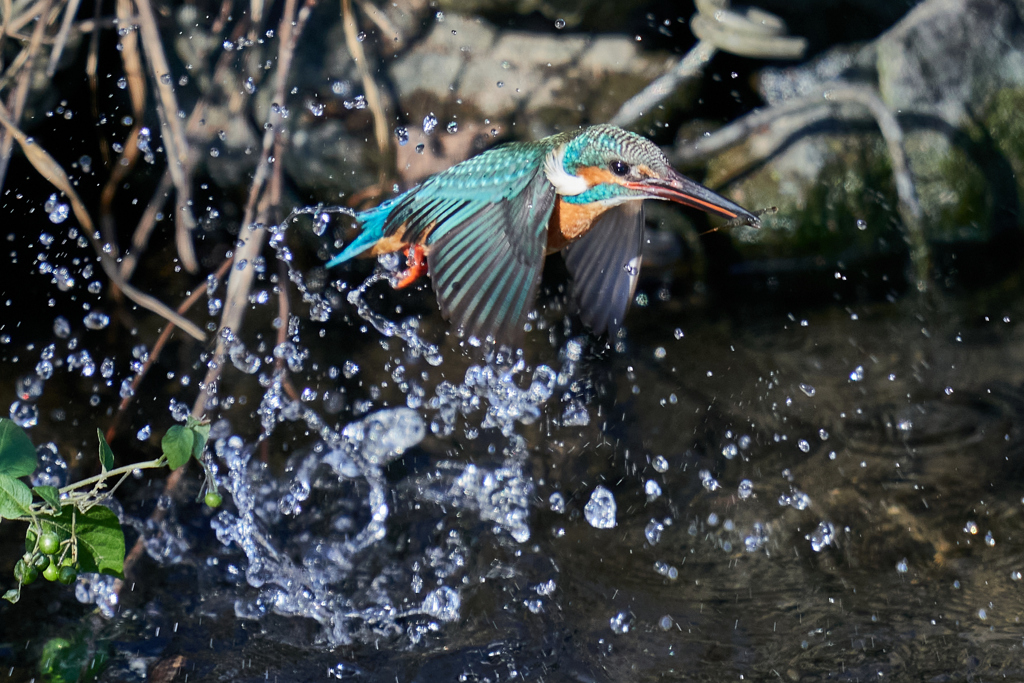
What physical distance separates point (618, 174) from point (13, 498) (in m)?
1.16

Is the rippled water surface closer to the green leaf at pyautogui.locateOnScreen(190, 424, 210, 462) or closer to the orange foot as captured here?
the green leaf at pyautogui.locateOnScreen(190, 424, 210, 462)

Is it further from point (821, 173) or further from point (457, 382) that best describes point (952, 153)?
point (457, 382)

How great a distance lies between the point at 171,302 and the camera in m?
2.80

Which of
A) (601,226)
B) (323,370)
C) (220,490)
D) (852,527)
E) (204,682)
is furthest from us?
(323,370)

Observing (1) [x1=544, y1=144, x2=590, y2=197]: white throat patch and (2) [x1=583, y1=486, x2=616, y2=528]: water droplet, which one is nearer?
(1) [x1=544, y1=144, x2=590, y2=197]: white throat patch

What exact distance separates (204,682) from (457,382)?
4.09ft

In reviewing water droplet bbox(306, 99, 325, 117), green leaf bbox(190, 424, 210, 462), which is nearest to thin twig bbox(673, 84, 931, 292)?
water droplet bbox(306, 99, 325, 117)

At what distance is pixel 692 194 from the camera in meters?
1.73

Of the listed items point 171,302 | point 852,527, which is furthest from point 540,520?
point 171,302

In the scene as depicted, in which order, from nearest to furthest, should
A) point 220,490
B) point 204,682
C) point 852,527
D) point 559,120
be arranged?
1. point 204,682
2. point 852,527
3. point 220,490
4. point 559,120

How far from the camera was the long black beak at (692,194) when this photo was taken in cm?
173

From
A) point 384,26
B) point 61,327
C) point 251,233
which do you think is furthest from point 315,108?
point 61,327

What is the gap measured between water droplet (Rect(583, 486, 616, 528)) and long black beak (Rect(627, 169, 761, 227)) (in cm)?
88

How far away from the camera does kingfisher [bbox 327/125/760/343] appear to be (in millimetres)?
1640
